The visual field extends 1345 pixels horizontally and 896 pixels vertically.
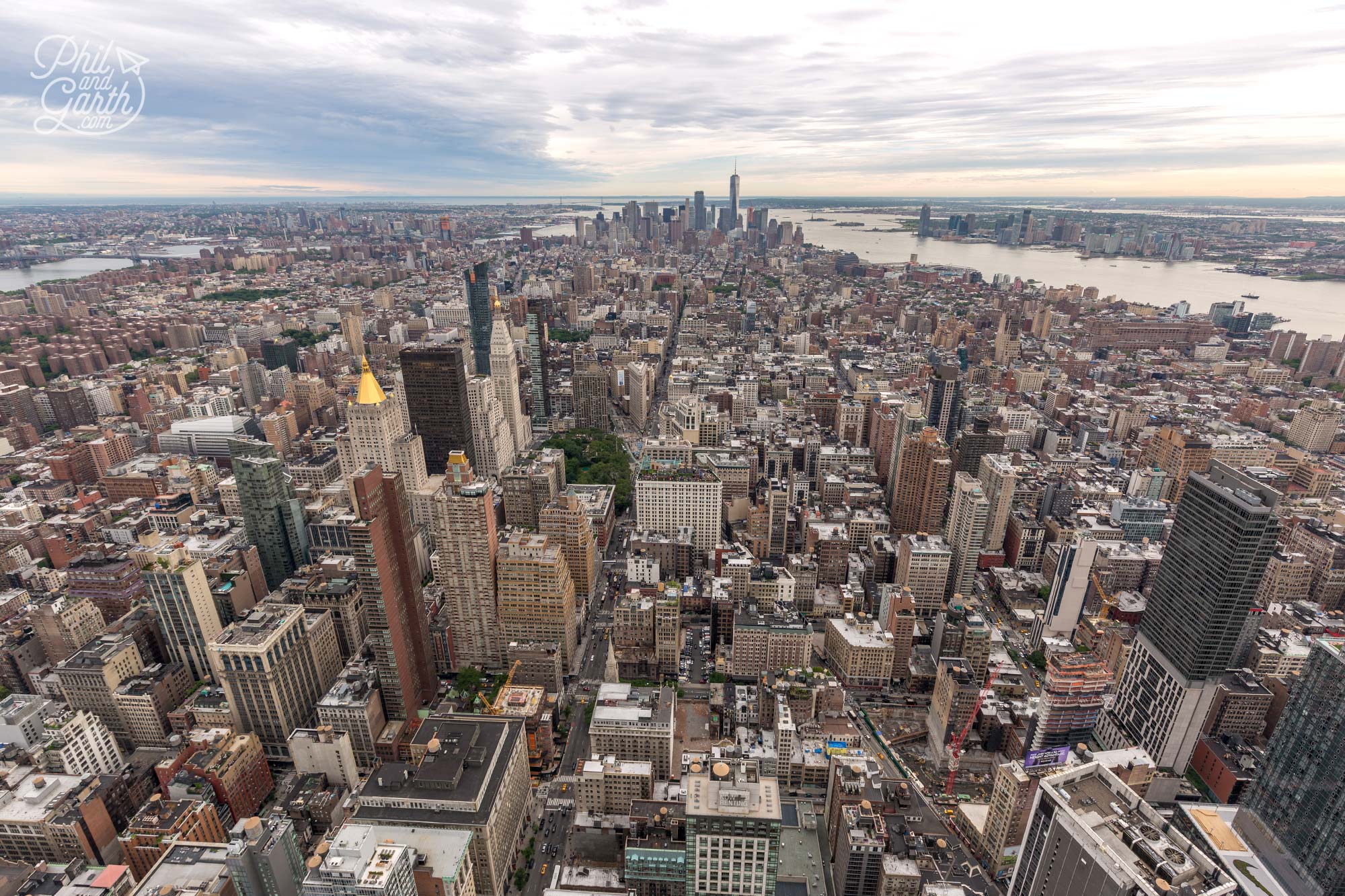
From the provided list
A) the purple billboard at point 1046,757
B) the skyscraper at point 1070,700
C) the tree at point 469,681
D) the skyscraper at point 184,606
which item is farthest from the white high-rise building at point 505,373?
the purple billboard at point 1046,757

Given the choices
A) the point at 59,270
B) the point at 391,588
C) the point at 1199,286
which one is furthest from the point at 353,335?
the point at 1199,286

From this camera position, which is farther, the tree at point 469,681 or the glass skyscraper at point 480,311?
the glass skyscraper at point 480,311

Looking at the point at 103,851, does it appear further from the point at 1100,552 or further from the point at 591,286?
the point at 591,286

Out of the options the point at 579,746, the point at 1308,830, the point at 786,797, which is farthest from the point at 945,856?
the point at 579,746

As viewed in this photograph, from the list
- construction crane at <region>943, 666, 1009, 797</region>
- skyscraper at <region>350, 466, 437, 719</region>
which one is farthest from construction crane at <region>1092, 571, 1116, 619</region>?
skyscraper at <region>350, 466, 437, 719</region>

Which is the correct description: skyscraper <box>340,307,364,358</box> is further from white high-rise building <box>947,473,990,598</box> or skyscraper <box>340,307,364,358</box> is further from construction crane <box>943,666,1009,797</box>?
construction crane <box>943,666,1009,797</box>

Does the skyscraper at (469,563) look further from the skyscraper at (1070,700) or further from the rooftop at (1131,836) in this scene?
the rooftop at (1131,836)

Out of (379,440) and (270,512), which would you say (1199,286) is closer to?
(379,440)
